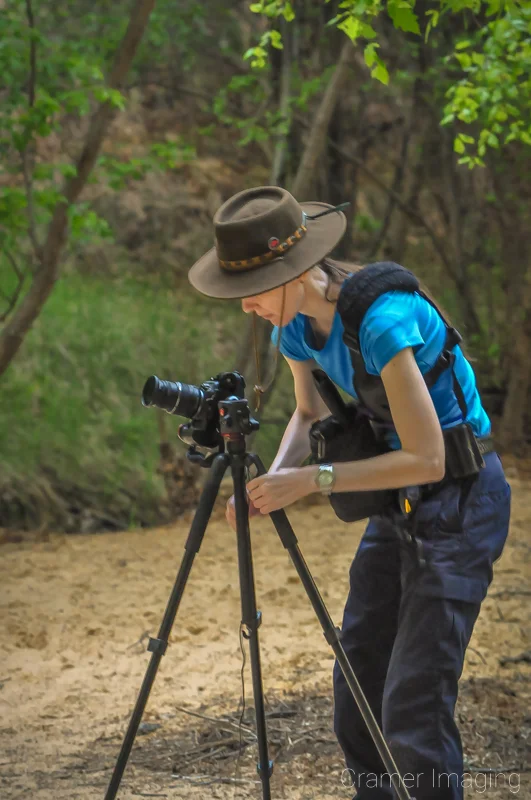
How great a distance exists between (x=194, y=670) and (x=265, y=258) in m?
2.38

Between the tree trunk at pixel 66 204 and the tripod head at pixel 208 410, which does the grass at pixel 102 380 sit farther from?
the tripod head at pixel 208 410

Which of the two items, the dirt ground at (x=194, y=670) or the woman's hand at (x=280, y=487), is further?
the dirt ground at (x=194, y=670)

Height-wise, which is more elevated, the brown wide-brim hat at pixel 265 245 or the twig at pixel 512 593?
the brown wide-brim hat at pixel 265 245

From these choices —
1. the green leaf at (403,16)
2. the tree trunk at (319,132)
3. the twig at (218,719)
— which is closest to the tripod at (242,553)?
the twig at (218,719)

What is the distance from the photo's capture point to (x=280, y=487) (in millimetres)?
2102

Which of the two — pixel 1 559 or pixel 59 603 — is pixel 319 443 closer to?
pixel 59 603

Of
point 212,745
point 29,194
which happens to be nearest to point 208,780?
point 212,745

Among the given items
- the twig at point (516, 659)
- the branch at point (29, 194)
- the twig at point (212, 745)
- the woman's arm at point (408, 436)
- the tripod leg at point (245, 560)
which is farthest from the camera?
the branch at point (29, 194)

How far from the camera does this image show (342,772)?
2977mm

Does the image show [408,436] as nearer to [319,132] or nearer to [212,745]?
[212,745]

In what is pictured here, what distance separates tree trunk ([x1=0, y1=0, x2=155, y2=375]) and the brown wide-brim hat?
10.5 ft

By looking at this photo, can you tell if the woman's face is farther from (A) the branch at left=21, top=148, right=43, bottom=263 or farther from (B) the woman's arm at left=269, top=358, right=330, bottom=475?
(A) the branch at left=21, top=148, right=43, bottom=263

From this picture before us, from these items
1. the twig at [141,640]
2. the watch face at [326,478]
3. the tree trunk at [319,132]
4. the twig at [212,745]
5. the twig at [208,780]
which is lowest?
the twig at [141,640]

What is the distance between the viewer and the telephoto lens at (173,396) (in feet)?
7.09
